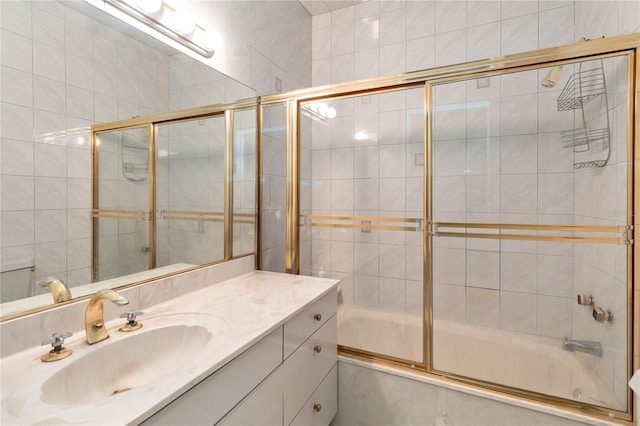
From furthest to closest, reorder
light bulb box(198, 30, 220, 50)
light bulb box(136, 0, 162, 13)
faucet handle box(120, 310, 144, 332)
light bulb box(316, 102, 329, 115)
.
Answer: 1. light bulb box(316, 102, 329, 115)
2. light bulb box(198, 30, 220, 50)
3. light bulb box(136, 0, 162, 13)
4. faucet handle box(120, 310, 144, 332)

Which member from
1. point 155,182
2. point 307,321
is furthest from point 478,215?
point 155,182

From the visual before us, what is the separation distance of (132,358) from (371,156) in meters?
1.64

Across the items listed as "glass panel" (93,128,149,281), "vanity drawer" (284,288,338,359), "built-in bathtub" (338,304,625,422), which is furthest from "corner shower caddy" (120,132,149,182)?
"built-in bathtub" (338,304,625,422)

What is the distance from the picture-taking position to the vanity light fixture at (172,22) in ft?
3.86

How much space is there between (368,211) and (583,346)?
1.21 metres

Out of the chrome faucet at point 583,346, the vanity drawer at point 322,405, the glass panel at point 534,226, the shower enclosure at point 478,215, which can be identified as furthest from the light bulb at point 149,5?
the chrome faucet at point 583,346

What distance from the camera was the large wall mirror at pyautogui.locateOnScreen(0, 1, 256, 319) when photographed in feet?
2.75

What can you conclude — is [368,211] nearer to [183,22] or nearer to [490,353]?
[490,353]

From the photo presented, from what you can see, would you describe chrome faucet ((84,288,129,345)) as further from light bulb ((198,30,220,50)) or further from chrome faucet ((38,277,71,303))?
light bulb ((198,30,220,50))

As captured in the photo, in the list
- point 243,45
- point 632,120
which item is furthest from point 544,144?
point 243,45

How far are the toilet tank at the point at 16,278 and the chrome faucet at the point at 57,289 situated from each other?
0.10 feet

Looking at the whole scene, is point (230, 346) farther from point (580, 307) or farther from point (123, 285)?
point (580, 307)

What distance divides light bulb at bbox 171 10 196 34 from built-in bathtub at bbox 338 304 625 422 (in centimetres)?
176

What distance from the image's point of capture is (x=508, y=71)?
1376mm
